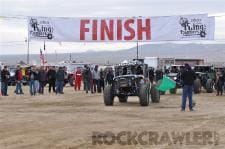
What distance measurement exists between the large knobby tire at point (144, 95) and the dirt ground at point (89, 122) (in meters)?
0.34

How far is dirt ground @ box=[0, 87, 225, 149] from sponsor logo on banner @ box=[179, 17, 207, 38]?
638 cm

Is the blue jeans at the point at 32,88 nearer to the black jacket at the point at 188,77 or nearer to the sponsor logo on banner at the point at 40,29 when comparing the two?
the sponsor logo on banner at the point at 40,29

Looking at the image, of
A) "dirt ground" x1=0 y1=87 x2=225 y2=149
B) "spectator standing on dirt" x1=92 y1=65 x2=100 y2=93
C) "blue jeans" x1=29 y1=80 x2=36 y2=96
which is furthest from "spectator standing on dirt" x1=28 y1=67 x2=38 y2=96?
"dirt ground" x1=0 y1=87 x2=225 y2=149

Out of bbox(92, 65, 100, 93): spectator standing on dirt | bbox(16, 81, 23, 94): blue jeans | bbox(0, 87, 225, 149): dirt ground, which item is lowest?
bbox(0, 87, 225, 149): dirt ground

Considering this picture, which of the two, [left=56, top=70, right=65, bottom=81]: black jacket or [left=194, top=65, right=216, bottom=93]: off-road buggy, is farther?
[left=194, top=65, right=216, bottom=93]: off-road buggy

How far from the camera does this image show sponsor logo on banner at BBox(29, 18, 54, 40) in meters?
28.3

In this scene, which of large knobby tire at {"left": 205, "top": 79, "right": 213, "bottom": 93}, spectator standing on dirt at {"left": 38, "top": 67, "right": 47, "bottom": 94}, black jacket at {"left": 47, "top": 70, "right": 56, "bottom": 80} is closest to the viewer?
spectator standing on dirt at {"left": 38, "top": 67, "right": 47, "bottom": 94}

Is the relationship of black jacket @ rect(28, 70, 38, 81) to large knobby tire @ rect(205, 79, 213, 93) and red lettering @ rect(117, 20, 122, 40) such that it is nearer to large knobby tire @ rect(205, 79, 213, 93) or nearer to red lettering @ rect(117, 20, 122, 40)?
red lettering @ rect(117, 20, 122, 40)

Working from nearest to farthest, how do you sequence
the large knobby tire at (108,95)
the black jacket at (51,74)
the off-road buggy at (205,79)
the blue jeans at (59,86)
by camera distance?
the large knobby tire at (108,95)
the blue jeans at (59,86)
the off-road buggy at (205,79)
the black jacket at (51,74)

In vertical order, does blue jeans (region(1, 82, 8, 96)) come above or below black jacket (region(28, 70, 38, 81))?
below

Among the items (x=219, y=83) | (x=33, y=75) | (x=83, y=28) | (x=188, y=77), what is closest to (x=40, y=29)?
(x=83, y=28)

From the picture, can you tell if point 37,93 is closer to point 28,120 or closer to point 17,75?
point 17,75

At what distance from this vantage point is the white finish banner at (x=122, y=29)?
91.6 ft

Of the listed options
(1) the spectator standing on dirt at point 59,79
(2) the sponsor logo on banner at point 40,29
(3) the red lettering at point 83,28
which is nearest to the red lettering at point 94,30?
(3) the red lettering at point 83,28
